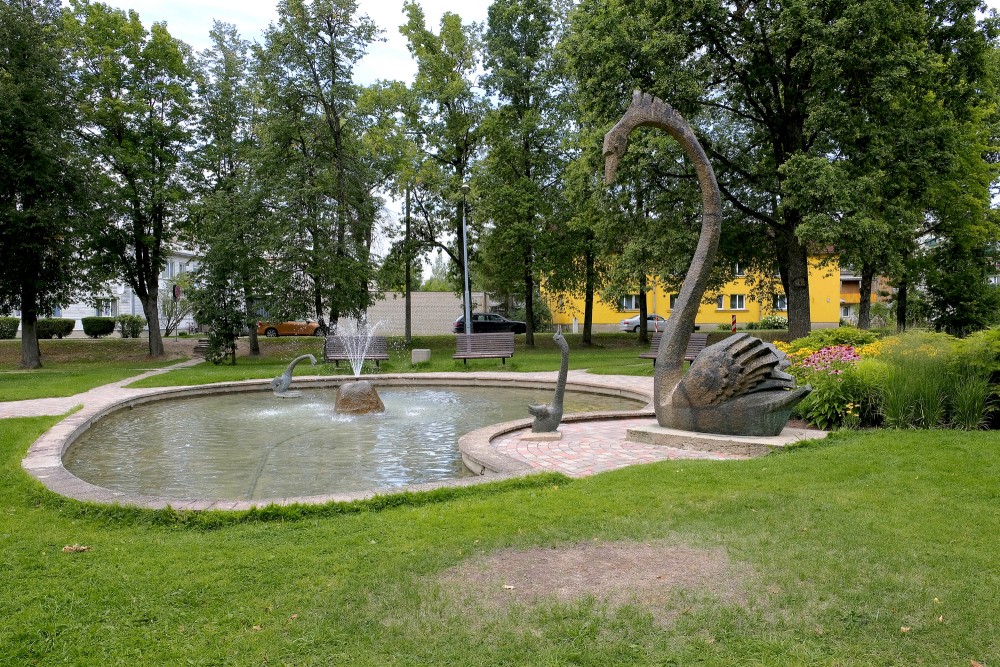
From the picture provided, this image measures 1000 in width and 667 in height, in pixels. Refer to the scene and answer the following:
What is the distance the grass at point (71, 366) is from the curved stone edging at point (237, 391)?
5.86 feet

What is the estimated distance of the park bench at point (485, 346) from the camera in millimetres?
18141

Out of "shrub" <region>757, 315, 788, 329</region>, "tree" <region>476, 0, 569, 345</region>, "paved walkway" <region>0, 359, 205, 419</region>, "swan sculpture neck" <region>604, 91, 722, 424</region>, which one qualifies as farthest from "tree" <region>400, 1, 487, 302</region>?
"shrub" <region>757, 315, 788, 329</region>

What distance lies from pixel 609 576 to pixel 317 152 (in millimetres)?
21886

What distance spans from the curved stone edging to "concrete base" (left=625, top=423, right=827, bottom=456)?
5.82 feet

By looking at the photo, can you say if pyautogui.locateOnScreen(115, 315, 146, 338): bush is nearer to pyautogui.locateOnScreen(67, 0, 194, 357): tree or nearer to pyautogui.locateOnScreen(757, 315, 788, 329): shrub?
pyautogui.locateOnScreen(67, 0, 194, 357): tree

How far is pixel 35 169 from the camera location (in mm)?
18016

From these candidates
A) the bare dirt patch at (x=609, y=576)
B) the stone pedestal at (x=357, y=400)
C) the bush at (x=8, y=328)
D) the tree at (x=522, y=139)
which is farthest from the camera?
the bush at (x=8, y=328)

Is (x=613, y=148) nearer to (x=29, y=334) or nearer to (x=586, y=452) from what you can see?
(x=586, y=452)

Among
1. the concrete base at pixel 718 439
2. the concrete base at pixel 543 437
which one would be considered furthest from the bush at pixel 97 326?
the concrete base at pixel 718 439

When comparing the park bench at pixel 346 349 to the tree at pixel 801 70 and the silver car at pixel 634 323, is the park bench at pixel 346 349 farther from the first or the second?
the silver car at pixel 634 323

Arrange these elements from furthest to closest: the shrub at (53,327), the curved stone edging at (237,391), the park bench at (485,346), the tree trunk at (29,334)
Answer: the shrub at (53,327), the tree trunk at (29,334), the park bench at (485,346), the curved stone edging at (237,391)

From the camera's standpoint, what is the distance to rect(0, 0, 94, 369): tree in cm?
1755

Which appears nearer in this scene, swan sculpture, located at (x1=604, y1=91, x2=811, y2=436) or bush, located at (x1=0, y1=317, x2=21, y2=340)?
swan sculpture, located at (x1=604, y1=91, x2=811, y2=436)

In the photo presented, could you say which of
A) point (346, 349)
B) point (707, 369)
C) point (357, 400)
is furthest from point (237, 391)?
point (707, 369)
